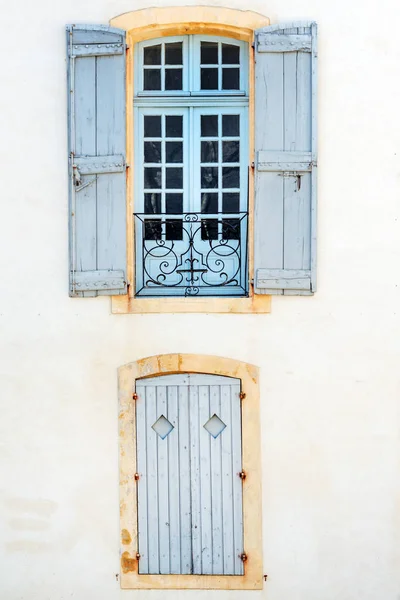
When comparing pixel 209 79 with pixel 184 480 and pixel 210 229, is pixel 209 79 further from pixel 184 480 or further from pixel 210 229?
pixel 184 480

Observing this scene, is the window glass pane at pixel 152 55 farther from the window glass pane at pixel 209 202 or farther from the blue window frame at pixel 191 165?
the window glass pane at pixel 209 202

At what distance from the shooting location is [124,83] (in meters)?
6.61

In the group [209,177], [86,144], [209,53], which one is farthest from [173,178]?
[209,53]

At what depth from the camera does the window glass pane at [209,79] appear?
6.89m

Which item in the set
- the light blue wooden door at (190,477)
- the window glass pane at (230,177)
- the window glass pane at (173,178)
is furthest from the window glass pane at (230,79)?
the light blue wooden door at (190,477)

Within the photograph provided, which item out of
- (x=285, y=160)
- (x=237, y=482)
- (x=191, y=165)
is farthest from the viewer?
(x=191, y=165)

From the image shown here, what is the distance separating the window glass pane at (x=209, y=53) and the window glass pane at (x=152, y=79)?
0.36 m

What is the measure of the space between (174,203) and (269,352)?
53.7 inches

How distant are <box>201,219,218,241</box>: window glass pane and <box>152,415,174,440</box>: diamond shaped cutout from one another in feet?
4.62

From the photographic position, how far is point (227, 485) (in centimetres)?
666

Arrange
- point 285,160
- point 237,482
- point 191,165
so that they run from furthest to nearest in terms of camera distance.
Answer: point 191,165 → point 237,482 → point 285,160
